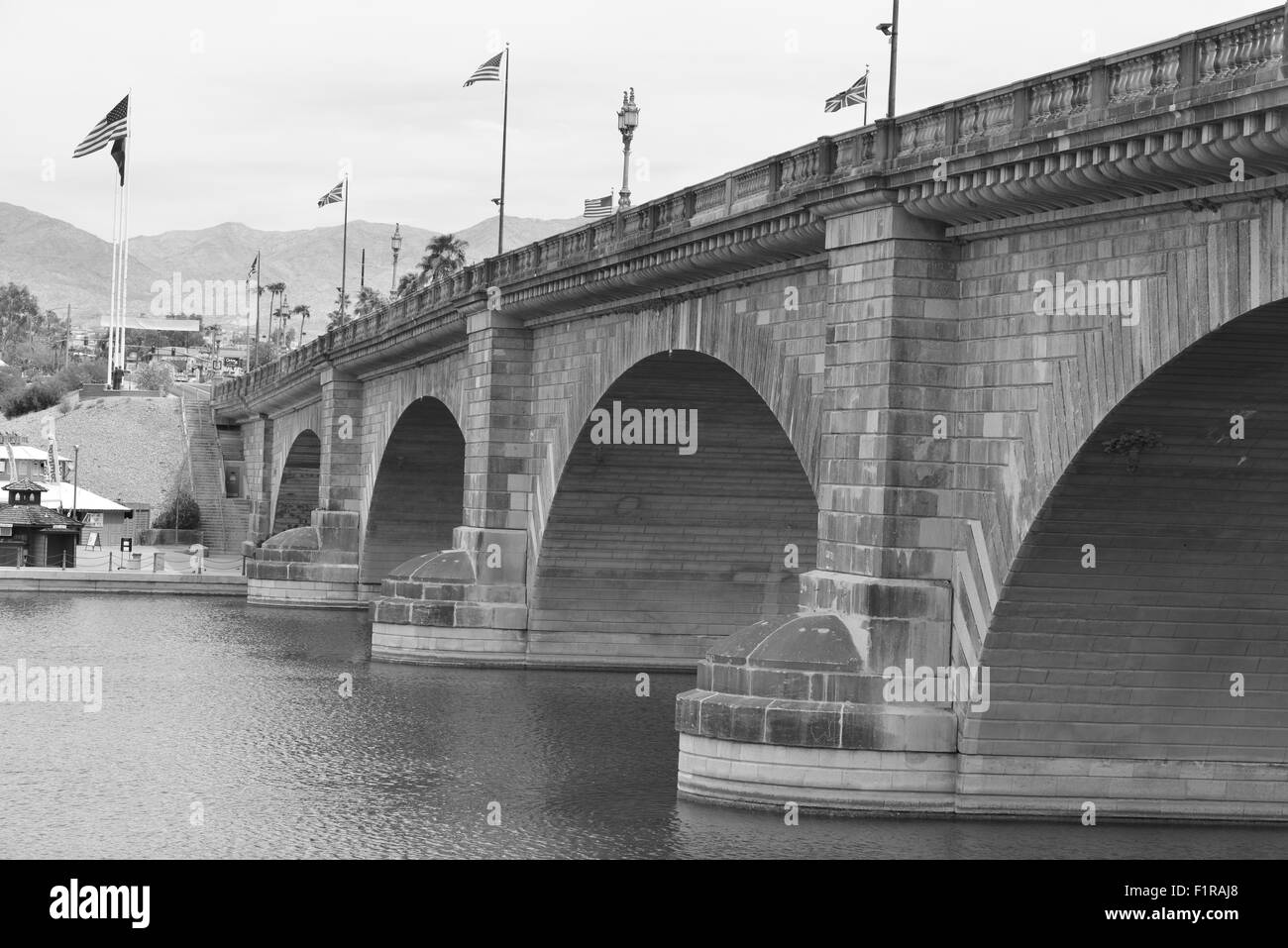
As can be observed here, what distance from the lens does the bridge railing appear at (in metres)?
19.4

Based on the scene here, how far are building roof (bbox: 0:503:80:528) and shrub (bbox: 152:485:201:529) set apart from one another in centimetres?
2885

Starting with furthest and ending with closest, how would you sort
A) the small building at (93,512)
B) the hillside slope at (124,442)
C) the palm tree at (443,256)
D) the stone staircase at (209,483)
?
the palm tree at (443,256)
the hillside slope at (124,442)
the stone staircase at (209,483)
the small building at (93,512)

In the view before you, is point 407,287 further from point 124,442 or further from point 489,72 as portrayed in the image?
point 489,72

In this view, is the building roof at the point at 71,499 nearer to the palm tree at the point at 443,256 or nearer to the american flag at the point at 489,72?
the palm tree at the point at 443,256

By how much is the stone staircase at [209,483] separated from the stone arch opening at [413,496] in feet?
108

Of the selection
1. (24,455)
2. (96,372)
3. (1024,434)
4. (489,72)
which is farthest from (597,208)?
(96,372)

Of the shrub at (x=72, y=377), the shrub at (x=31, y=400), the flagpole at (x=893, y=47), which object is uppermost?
the shrub at (x=72, y=377)

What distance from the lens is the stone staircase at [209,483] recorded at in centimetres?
10019

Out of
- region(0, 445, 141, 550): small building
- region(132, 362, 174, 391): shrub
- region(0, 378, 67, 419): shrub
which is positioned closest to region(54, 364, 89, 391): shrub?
region(0, 378, 67, 419): shrub

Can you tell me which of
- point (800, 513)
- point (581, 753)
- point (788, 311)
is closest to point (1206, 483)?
point (788, 311)

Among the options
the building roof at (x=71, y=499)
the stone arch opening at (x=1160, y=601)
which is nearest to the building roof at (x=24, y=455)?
the building roof at (x=71, y=499)

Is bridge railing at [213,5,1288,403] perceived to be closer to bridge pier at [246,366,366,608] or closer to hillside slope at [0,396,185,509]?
bridge pier at [246,366,366,608]

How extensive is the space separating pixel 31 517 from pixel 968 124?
181ft

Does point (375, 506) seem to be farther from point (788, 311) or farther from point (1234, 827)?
point (1234, 827)
